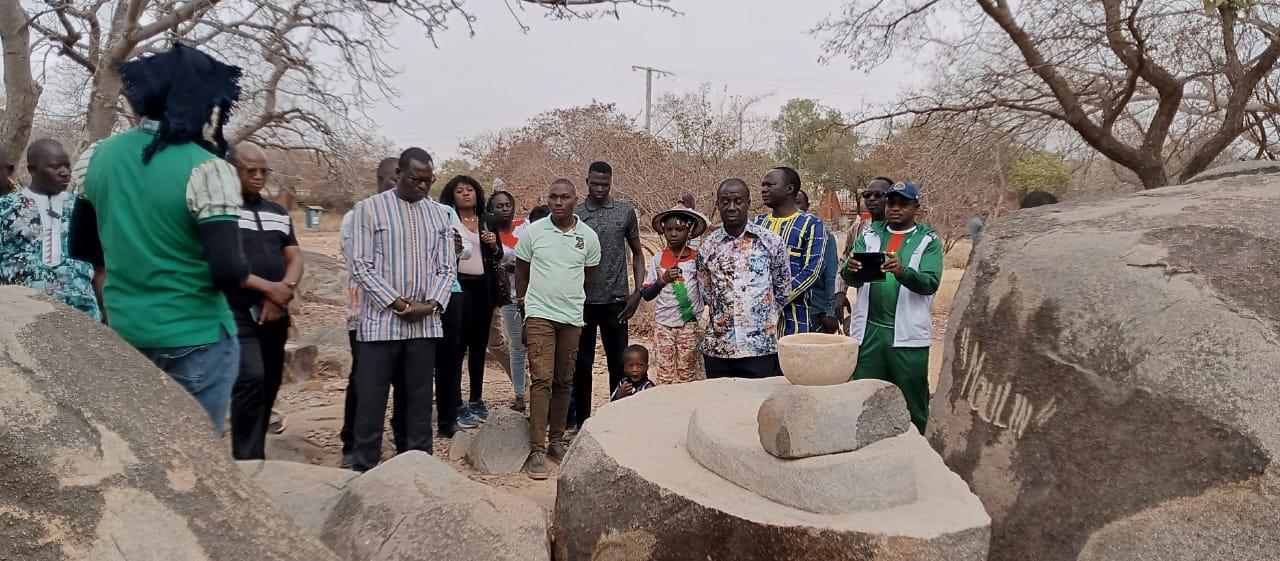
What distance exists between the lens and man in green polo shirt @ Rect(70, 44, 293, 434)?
93.0 inches

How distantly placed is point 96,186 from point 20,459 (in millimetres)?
1036

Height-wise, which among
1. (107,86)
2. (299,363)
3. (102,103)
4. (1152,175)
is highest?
(107,86)

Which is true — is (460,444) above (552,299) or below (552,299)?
below

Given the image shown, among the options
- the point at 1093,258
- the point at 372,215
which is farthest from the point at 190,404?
the point at 1093,258

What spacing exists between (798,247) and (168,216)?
2941mm

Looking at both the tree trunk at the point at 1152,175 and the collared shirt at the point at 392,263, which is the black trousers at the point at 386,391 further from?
the tree trunk at the point at 1152,175

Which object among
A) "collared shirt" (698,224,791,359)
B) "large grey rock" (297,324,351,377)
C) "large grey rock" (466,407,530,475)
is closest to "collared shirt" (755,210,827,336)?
"collared shirt" (698,224,791,359)

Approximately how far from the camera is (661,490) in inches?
101

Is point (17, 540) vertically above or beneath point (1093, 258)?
beneath

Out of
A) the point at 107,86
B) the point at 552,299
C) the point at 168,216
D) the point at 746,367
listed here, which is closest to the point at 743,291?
the point at 746,367

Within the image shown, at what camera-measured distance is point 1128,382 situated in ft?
8.96

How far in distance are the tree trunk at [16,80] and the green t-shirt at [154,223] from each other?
13.2 ft

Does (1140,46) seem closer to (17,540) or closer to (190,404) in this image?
(190,404)

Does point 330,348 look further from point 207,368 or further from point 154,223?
point 154,223
